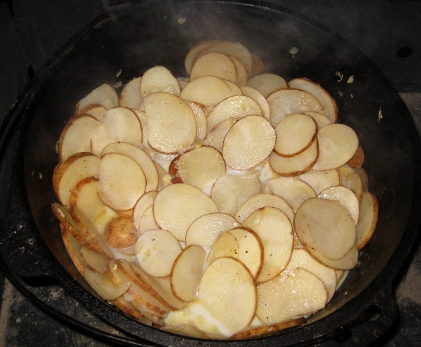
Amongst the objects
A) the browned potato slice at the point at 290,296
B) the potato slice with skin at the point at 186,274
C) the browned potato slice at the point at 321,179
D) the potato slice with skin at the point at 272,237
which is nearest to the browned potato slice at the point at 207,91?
the browned potato slice at the point at 321,179

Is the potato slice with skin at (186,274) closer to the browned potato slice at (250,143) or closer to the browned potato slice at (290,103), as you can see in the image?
the browned potato slice at (250,143)

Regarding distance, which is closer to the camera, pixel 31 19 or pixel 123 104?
pixel 123 104

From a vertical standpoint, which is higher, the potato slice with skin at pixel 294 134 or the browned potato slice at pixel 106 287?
the potato slice with skin at pixel 294 134

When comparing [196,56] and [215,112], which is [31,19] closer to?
[196,56]

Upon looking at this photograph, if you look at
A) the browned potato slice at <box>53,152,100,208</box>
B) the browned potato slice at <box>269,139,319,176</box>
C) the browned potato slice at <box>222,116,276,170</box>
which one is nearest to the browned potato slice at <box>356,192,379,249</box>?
the browned potato slice at <box>269,139,319,176</box>

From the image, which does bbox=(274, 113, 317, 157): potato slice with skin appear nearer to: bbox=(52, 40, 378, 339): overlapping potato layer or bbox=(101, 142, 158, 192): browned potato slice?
bbox=(52, 40, 378, 339): overlapping potato layer

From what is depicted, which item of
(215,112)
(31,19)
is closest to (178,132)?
(215,112)

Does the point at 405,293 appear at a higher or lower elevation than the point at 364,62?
lower

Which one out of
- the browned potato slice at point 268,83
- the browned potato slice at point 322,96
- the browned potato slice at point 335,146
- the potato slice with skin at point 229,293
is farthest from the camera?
the browned potato slice at point 268,83
